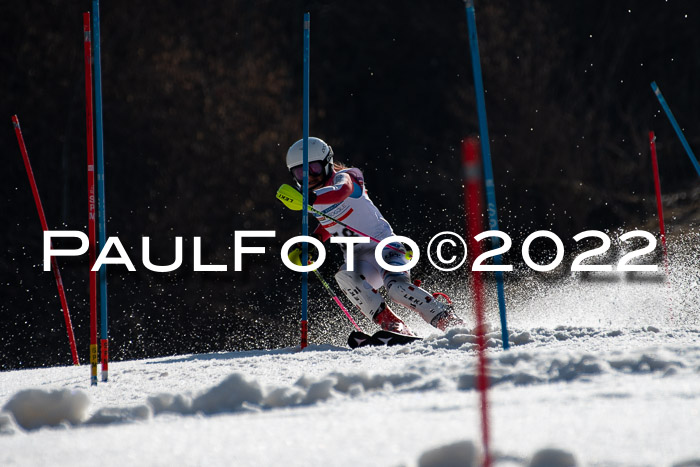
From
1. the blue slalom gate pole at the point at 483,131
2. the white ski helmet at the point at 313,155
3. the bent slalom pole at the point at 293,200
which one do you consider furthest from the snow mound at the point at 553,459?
the white ski helmet at the point at 313,155

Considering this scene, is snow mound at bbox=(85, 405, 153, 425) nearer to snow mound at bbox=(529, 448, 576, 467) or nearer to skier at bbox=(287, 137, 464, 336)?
snow mound at bbox=(529, 448, 576, 467)

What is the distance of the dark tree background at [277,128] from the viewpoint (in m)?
15.1

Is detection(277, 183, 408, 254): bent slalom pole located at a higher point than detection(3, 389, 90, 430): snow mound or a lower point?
higher

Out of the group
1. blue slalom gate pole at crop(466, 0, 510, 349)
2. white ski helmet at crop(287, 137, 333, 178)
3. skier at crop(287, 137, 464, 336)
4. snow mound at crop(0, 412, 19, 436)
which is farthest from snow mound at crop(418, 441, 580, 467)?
white ski helmet at crop(287, 137, 333, 178)

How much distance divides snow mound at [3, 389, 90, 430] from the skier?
327 cm

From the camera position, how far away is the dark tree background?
15.1 m

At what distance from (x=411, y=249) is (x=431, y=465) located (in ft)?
15.5

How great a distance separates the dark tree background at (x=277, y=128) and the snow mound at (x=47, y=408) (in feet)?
21.8

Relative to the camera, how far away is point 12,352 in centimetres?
1259

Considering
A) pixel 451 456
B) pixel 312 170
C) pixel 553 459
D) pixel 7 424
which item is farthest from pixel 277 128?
pixel 553 459

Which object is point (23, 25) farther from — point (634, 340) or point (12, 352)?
point (634, 340)

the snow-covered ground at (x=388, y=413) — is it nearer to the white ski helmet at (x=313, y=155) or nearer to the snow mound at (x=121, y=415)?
the snow mound at (x=121, y=415)

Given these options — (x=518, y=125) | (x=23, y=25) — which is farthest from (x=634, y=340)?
(x=518, y=125)

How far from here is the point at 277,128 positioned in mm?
18109
